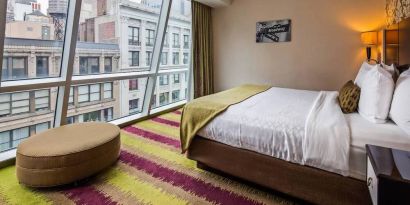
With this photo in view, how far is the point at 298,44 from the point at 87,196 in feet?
13.4

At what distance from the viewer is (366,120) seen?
1.78 m

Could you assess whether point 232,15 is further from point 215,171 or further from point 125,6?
point 215,171

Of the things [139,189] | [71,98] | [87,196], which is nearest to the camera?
[87,196]

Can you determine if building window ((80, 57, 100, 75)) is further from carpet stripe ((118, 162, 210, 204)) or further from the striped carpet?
carpet stripe ((118, 162, 210, 204))

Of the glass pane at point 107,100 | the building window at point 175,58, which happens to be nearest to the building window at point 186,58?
the building window at point 175,58

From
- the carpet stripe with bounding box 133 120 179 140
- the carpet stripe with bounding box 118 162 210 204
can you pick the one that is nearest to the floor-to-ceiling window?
Answer: the carpet stripe with bounding box 133 120 179 140

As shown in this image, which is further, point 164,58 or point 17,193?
point 164,58

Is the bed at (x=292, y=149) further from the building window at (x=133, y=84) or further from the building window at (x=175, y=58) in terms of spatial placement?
the building window at (x=175, y=58)

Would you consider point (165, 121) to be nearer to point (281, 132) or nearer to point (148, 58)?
point (148, 58)

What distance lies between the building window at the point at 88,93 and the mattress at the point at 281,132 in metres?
2.03

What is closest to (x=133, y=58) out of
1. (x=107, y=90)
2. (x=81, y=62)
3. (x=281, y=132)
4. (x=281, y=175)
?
(x=107, y=90)

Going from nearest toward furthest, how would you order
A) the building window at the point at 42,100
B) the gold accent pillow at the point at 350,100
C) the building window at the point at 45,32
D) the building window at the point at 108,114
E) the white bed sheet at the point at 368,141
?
the white bed sheet at the point at 368,141
the gold accent pillow at the point at 350,100
the building window at the point at 45,32
the building window at the point at 42,100
the building window at the point at 108,114

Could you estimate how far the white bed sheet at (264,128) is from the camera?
Answer: 1.73 metres

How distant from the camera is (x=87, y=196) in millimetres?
1916
